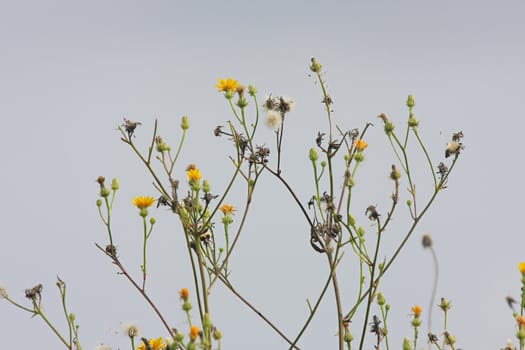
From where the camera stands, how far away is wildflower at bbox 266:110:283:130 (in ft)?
16.4

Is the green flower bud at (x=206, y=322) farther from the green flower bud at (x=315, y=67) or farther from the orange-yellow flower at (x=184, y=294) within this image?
the green flower bud at (x=315, y=67)

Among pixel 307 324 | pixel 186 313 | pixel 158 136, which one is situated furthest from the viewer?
pixel 158 136

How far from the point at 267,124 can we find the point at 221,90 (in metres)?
0.33

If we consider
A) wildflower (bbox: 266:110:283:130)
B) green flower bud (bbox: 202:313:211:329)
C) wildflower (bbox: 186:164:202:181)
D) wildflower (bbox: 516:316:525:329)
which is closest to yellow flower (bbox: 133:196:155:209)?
wildflower (bbox: 186:164:202:181)

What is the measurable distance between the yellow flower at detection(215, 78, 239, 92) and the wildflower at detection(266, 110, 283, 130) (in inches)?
9.6

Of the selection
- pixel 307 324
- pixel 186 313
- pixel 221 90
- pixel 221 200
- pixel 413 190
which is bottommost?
pixel 186 313

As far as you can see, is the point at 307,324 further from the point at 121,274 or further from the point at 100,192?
the point at 100,192

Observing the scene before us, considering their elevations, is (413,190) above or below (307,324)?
above

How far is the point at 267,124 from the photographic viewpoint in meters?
5.00

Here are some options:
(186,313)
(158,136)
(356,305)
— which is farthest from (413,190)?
(186,313)

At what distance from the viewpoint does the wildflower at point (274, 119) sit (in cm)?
501

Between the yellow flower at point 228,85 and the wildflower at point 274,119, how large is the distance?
0.80 feet

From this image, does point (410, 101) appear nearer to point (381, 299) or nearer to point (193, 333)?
point (381, 299)

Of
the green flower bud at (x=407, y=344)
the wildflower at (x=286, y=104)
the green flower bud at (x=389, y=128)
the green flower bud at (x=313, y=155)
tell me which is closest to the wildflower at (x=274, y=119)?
the wildflower at (x=286, y=104)
